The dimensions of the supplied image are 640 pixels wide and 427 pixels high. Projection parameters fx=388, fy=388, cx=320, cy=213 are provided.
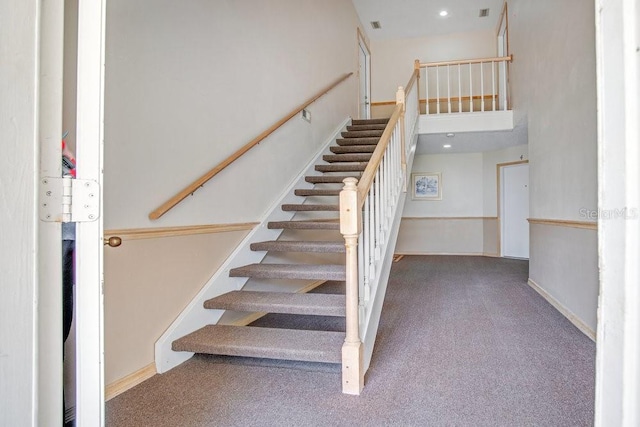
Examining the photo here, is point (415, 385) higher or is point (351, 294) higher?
point (351, 294)

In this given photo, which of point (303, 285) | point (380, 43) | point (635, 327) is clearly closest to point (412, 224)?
point (380, 43)

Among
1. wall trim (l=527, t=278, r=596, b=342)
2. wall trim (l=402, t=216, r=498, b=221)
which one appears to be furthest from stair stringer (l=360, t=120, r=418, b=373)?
wall trim (l=402, t=216, r=498, b=221)

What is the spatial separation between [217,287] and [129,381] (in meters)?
0.80

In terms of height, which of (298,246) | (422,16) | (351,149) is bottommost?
(298,246)

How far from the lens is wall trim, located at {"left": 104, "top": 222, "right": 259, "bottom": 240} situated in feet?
6.01

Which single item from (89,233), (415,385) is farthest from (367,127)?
(89,233)

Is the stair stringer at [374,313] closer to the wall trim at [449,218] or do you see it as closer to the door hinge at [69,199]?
the door hinge at [69,199]

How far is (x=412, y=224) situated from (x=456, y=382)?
5819mm

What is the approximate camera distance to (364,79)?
7.56m

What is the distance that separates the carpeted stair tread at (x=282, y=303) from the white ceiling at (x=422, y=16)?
5.74m

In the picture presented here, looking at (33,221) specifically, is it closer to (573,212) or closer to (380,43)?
(573,212)

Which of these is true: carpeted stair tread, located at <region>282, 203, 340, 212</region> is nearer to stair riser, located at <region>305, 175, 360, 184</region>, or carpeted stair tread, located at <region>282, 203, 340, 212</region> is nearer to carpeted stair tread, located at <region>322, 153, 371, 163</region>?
stair riser, located at <region>305, 175, 360, 184</region>

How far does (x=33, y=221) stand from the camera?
2.17ft

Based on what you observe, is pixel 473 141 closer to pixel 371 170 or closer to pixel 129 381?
pixel 371 170
